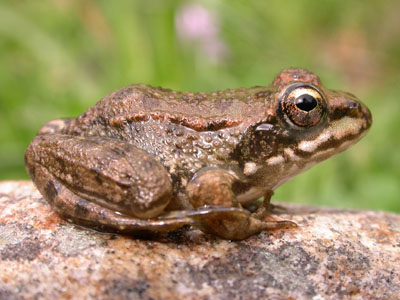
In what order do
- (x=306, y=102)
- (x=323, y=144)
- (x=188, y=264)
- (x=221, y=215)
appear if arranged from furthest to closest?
1. (x=323, y=144)
2. (x=306, y=102)
3. (x=221, y=215)
4. (x=188, y=264)

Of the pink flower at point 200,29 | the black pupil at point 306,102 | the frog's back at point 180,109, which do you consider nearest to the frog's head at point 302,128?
the black pupil at point 306,102

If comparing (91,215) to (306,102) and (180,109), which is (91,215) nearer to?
(180,109)

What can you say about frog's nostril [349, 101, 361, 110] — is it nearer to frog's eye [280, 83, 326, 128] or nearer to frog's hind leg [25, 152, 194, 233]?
frog's eye [280, 83, 326, 128]

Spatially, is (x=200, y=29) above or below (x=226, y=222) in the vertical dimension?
above

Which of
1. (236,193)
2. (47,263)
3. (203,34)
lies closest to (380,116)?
(203,34)

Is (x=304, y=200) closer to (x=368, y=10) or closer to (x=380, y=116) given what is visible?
(x=380, y=116)

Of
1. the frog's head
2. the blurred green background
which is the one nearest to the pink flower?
the blurred green background

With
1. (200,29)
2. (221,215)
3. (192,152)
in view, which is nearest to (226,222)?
(221,215)

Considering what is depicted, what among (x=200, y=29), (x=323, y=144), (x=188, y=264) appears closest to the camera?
(x=188, y=264)
